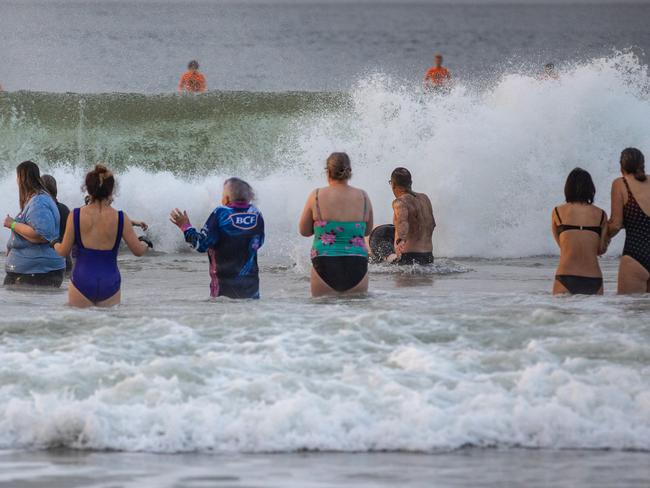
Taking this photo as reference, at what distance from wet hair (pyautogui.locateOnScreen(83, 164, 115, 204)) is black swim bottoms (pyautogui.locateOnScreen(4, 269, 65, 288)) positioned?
1827 mm

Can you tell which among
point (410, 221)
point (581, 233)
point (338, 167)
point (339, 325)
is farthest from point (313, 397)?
point (410, 221)

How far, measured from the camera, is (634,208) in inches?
349

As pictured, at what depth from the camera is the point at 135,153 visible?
2119cm

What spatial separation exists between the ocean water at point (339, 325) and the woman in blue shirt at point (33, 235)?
0.37 metres

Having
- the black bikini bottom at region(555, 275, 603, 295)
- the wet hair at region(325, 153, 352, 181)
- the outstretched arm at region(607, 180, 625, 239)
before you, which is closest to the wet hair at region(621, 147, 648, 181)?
the outstretched arm at region(607, 180, 625, 239)

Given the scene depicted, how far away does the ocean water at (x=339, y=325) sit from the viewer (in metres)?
5.68

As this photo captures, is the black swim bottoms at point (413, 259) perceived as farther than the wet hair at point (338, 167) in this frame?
Yes

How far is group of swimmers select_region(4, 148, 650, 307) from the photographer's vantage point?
8.17 m

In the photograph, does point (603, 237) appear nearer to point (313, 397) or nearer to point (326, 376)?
point (326, 376)

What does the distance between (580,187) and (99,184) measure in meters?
3.43

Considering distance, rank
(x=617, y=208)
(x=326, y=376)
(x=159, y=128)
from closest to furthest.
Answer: (x=326, y=376) → (x=617, y=208) → (x=159, y=128)

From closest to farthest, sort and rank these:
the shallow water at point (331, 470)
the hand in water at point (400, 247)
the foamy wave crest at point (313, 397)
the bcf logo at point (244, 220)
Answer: the shallow water at point (331, 470)
the foamy wave crest at point (313, 397)
the bcf logo at point (244, 220)
the hand in water at point (400, 247)

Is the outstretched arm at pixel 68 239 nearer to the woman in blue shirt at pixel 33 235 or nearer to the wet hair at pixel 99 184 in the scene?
the wet hair at pixel 99 184

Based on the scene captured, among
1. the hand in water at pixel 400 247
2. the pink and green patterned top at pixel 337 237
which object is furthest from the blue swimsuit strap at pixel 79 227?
the hand in water at pixel 400 247
